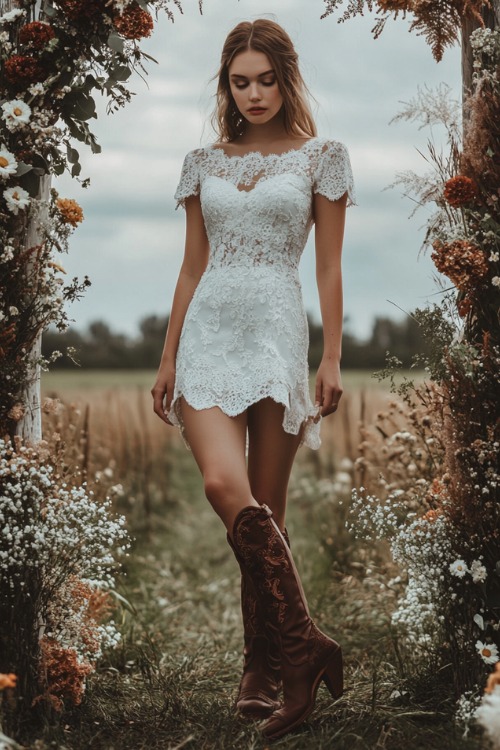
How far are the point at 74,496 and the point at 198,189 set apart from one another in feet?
4.55

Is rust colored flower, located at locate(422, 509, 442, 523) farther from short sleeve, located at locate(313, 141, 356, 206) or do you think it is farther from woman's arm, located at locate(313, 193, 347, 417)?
short sleeve, located at locate(313, 141, 356, 206)

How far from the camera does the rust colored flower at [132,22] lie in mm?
3791

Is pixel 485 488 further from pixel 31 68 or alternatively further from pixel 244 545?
pixel 31 68

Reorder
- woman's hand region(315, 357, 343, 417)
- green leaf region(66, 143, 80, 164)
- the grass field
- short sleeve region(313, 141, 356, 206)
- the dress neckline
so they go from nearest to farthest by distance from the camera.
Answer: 1. the grass field
2. woman's hand region(315, 357, 343, 417)
3. short sleeve region(313, 141, 356, 206)
4. the dress neckline
5. green leaf region(66, 143, 80, 164)

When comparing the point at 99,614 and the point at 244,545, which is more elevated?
the point at 244,545

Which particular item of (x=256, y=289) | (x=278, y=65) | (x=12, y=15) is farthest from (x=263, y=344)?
(x=12, y=15)

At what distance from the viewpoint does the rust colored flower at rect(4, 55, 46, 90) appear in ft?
12.1

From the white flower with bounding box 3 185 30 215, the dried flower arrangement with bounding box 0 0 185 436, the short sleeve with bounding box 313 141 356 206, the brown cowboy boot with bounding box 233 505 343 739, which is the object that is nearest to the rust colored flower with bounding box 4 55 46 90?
the dried flower arrangement with bounding box 0 0 185 436

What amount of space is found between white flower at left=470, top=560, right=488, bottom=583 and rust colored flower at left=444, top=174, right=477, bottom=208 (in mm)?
1395

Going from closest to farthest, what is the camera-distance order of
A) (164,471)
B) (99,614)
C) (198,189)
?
1. (198,189)
2. (99,614)
3. (164,471)

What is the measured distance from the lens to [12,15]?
3.76 meters

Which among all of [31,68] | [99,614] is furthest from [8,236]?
[99,614]

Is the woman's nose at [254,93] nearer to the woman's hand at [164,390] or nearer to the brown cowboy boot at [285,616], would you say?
the woman's hand at [164,390]

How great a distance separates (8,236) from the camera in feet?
12.6
